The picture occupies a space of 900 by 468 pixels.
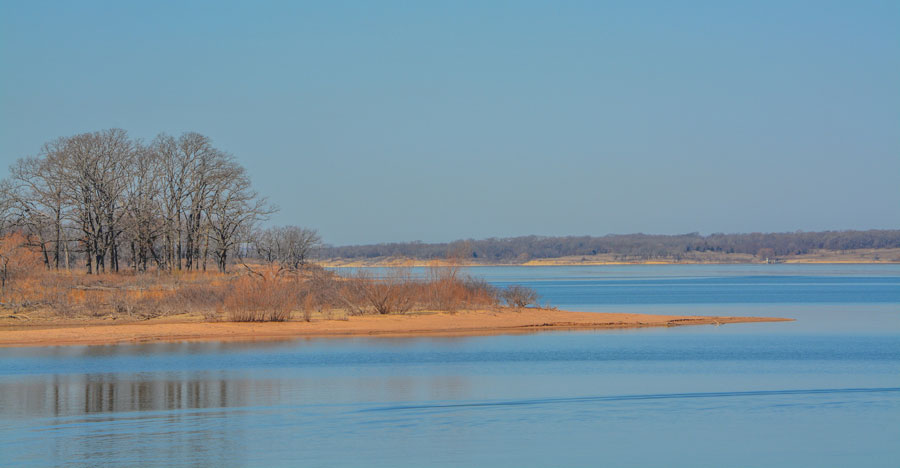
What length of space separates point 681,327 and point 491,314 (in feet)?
25.1

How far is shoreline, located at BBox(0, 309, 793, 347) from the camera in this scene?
28.6m

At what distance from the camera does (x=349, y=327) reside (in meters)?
32.1

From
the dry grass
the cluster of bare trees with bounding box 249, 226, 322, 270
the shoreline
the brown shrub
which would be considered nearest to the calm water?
the shoreline

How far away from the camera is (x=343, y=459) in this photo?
12.2 meters

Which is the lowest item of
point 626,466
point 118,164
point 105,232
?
point 626,466

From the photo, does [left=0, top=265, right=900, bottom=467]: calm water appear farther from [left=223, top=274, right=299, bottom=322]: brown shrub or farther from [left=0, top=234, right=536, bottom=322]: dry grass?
[left=0, top=234, right=536, bottom=322]: dry grass

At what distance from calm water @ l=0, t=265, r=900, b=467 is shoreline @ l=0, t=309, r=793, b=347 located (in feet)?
7.43

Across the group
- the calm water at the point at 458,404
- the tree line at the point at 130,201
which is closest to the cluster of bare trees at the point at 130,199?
the tree line at the point at 130,201

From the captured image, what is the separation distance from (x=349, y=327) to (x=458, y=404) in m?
16.3

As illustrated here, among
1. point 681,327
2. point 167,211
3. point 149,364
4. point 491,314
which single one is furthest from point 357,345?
point 167,211

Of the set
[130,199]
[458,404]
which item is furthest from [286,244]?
[458,404]

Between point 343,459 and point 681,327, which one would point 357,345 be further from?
point 343,459

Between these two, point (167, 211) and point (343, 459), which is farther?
point (167, 211)

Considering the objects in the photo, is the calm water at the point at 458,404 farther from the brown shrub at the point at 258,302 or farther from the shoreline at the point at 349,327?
the brown shrub at the point at 258,302
